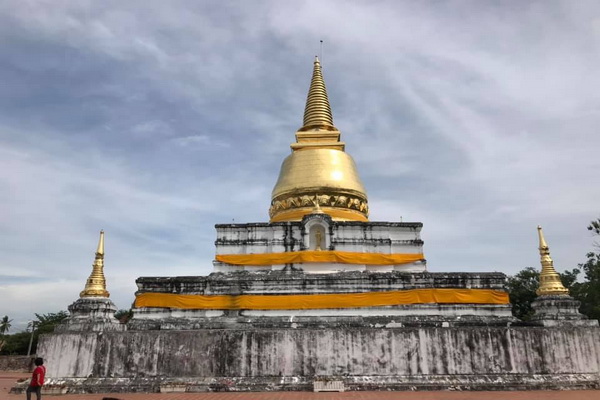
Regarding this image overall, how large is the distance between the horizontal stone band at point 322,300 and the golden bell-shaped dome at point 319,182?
466 cm

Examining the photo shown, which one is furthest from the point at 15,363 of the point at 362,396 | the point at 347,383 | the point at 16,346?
the point at 362,396

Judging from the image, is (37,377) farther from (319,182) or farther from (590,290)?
(590,290)

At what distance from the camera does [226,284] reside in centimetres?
1516

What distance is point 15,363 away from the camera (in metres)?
26.7

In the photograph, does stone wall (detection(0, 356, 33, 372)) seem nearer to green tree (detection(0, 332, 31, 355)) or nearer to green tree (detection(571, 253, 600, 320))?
green tree (detection(0, 332, 31, 355))

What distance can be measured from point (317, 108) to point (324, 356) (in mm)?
14247

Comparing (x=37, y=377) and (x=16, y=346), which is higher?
(x=16, y=346)

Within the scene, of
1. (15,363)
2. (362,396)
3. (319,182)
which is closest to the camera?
(362,396)

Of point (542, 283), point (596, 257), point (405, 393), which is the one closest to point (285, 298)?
point (405, 393)

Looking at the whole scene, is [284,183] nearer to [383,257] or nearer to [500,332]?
[383,257]

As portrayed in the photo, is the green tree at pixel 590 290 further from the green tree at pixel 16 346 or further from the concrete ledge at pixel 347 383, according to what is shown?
the green tree at pixel 16 346

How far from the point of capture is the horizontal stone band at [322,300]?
14.7 meters

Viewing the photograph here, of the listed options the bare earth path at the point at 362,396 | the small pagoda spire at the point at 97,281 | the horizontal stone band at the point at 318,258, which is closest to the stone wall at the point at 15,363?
the small pagoda spire at the point at 97,281

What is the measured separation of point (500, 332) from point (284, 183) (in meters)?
11.0
